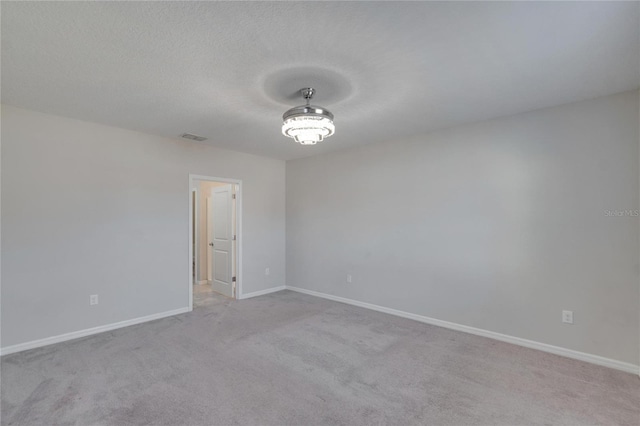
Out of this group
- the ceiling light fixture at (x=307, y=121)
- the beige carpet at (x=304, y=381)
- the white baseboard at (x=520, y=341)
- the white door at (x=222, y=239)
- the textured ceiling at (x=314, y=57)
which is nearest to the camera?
the textured ceiling at (x=314, y=57)

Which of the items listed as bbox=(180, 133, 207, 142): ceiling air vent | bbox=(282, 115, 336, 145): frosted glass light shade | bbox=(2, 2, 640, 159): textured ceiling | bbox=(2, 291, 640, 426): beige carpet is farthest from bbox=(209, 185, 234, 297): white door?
bbox=(282, 115, 336, 145): frosted glass light shade

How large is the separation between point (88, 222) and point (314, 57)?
331 cm

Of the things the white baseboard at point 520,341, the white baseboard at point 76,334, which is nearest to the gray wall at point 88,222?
the white baseboard at point 76,334

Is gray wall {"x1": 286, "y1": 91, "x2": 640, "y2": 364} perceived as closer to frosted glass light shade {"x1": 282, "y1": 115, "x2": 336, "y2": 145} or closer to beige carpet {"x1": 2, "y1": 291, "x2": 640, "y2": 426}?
beige carpet {"x1": 2, "y1": 291, "x2": 640, "y2": 426}

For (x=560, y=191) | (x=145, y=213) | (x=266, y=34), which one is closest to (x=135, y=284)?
(x=145, y=213)

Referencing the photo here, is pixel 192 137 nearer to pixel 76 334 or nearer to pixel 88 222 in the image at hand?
pixel 88 222

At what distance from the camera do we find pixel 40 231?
324 cm

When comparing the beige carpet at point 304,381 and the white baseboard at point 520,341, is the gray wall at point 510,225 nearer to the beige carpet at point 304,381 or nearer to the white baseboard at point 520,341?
the white baseboard at point 520,341

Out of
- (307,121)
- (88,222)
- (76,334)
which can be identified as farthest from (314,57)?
(76,334)

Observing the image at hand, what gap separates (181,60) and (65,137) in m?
2.26

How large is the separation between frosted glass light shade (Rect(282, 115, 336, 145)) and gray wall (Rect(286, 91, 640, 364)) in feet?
6.39

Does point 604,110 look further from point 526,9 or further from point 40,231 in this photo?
point 40,231

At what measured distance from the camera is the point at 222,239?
5.53m

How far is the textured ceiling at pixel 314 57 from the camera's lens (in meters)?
1.71
